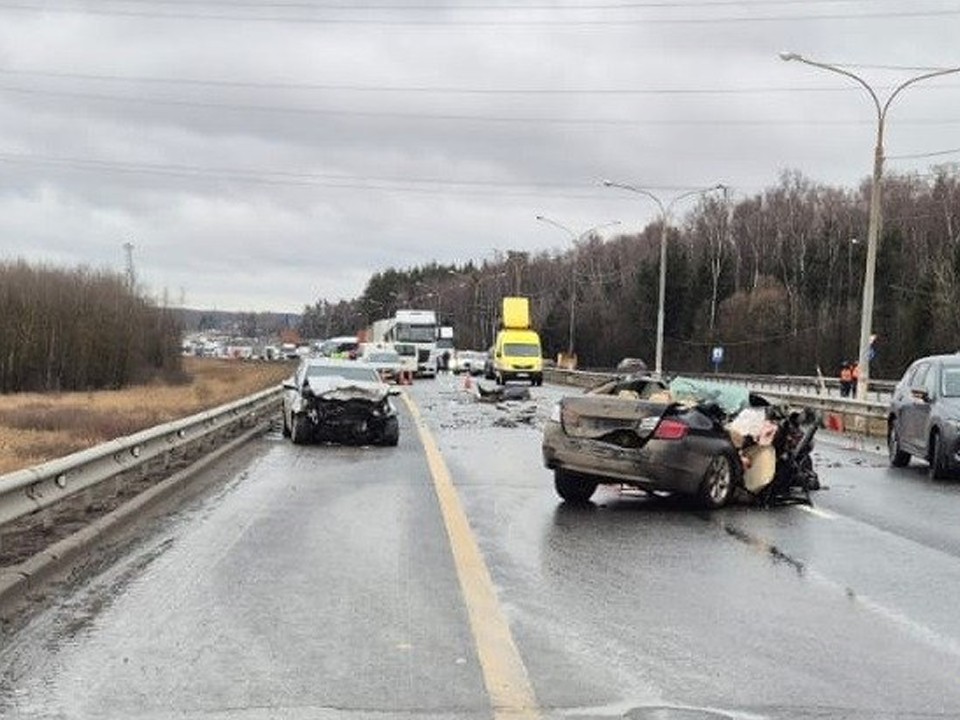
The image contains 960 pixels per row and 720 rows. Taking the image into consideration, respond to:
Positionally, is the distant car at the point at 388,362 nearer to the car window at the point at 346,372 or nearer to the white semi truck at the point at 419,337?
the white semi truck at the point at 419,337

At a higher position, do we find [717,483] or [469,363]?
[717,483]

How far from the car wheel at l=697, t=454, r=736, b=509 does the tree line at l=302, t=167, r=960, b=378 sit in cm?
6412

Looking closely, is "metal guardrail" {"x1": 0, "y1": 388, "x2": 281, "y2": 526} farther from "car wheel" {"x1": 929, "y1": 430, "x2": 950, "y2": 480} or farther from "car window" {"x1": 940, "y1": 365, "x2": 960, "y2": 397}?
"car window" {"x1": 940, "y1": 365, "x2": 960, "y2": 397}

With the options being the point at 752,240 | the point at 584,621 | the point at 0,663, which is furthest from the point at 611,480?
the point at 752,240

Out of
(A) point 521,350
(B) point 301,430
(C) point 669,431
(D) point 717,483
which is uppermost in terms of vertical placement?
(A) point 521,350

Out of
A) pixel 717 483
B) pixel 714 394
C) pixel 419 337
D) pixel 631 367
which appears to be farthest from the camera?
pixel 419 337

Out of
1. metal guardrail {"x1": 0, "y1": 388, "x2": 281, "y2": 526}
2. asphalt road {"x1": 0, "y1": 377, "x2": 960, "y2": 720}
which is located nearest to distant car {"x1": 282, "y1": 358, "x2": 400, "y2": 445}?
metal guardrail {"x1": 0, "y1": 388, "x2": 281, "y2": 526}

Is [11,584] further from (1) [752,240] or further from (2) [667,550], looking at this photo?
(1) [752,240]

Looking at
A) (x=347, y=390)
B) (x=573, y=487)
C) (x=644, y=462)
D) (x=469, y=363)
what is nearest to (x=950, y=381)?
(x=573, y=487)

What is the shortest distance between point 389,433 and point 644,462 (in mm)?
9032

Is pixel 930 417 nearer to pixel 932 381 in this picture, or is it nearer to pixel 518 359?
pixel 932 381

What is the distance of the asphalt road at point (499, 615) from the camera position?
214 inches

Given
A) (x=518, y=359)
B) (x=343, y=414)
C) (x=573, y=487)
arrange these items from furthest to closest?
(x=518, y=359) → (x=343, y=414) → (x=573, y=487)

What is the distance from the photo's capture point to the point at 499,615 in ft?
23.3
